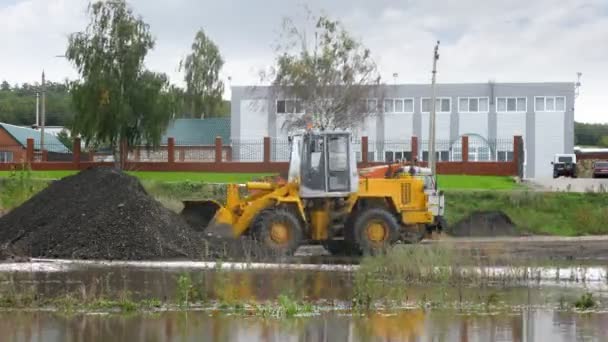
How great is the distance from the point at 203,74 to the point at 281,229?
73889 mm

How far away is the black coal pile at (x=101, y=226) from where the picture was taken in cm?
2484

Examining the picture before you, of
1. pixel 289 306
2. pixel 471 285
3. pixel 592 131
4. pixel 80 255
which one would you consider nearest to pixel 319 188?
pixel 80 255

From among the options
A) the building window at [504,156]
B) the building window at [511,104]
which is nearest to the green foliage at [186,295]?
the building window at [504,156]

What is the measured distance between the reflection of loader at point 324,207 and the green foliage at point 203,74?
71.2 metres

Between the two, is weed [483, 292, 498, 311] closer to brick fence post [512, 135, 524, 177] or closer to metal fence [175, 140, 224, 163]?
brick fence post [512, 135, 524, 177]

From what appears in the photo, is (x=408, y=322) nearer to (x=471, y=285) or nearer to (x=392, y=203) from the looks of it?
(x=471, y=285)

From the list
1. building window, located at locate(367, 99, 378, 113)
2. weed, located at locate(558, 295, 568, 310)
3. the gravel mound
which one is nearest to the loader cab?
the gravel mound

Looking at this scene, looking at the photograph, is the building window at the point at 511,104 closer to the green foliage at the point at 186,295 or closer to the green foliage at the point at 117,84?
the green foliage at the point at 117,84

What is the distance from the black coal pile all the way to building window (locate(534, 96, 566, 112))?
192 ft

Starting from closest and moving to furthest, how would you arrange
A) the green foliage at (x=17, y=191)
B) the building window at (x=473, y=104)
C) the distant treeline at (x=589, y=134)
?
the green foliage at (x=17, y=191), the building window at (x=473, y=104), the distant treeline at (x=589, y=134)

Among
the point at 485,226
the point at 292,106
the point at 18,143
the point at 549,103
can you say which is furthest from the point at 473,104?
the point at 485,226

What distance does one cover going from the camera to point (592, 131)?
154625 millimetres

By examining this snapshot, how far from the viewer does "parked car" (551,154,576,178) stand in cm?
7019

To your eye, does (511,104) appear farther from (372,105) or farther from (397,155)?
(397,155)
